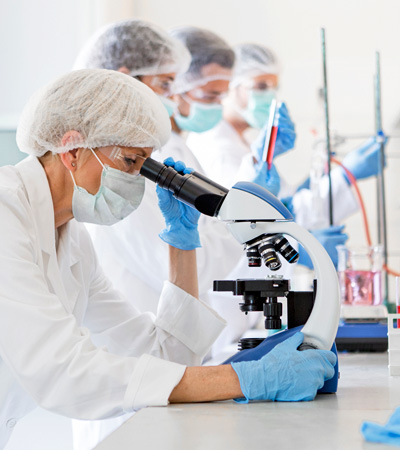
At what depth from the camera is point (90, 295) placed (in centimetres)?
171

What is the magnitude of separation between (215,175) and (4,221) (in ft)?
6.49

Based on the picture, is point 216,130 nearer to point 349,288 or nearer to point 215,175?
point 215,175

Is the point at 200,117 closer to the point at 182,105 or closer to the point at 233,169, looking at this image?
the point at 182,105

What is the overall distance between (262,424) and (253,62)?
2.89m

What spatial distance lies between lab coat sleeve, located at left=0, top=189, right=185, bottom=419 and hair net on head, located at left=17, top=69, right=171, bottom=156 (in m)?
0.37

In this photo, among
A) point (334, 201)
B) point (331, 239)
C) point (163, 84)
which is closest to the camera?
point (163, 84)

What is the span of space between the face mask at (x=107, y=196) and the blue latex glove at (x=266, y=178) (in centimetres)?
94

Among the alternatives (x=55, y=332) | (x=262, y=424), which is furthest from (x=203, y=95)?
(x=262, y=424)

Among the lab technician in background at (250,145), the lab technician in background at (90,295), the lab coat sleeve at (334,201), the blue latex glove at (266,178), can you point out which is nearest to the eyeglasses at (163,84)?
the blue latex glove at (266,178)

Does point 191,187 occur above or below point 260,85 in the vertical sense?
below

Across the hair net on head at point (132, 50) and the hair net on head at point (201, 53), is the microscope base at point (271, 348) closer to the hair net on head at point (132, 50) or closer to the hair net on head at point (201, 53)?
the hair net on head at point (132, 50)

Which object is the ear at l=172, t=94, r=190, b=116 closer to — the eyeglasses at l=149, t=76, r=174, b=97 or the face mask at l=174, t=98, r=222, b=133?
the face mask at l=174, t=98, r=222, b=133

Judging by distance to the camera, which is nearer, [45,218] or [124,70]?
[45,218]

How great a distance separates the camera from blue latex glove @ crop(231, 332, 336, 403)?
1140mm
